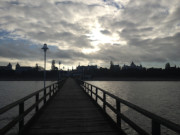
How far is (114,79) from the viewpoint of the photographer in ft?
509

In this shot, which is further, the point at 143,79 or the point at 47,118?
the point at 143,79

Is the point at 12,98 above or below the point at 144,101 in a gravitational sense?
above

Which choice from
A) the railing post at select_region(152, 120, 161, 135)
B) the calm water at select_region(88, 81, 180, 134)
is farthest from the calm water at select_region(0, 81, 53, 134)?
the railing post at select_region(152, 120, 161, 135)

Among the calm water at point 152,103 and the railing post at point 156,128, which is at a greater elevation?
the railing post at point 156,128

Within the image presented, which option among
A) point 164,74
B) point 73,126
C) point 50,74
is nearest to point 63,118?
point 73,126

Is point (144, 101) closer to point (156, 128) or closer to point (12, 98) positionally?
point (12, 98)

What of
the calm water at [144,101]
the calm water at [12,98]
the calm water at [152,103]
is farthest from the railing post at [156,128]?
the calm water at [12,98]

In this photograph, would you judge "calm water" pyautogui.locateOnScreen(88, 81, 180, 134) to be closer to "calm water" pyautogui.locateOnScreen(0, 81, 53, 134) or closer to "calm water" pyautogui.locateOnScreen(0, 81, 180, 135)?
"calm water" pyautogui.locateOnScreen(0, 81, 180, 135)

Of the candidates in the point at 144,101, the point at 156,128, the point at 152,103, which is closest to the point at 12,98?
the point at 144,101

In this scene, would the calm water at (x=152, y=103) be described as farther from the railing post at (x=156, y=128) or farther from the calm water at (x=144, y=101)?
the railing post at (x=156, y=128)

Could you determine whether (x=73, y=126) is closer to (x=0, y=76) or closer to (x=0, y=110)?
(x=0, y=110)

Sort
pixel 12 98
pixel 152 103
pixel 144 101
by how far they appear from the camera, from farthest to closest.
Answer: pixel 12 98 < pixel 144 101 < pixel 152 103

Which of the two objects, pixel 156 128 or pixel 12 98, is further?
pixel 12 98

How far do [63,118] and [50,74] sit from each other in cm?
14645
